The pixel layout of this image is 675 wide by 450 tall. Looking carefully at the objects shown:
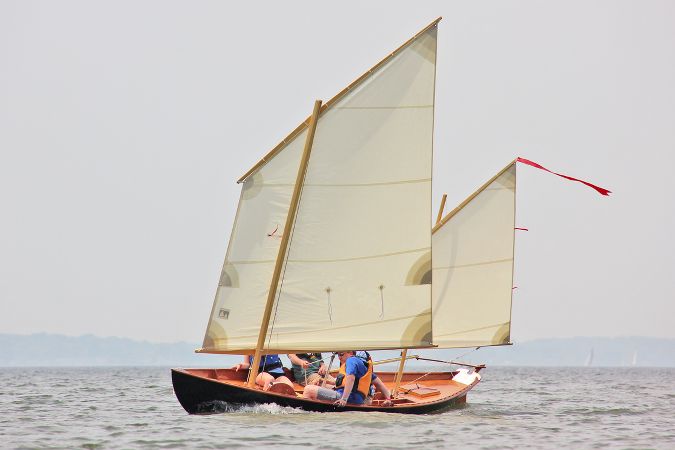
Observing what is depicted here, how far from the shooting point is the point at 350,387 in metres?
24.5

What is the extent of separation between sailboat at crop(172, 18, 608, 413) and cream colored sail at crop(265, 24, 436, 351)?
24 millimetres

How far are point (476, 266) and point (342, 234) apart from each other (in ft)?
31.9

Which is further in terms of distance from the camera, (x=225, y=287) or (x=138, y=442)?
(x=225, y=287)

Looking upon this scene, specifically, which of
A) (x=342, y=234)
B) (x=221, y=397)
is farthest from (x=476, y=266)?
(x=221, y=397)

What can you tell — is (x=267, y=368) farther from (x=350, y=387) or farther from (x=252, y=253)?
(x=350, y=387)

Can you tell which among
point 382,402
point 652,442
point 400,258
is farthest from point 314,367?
point 652,442

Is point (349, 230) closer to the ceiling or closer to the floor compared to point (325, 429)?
closer to the ceiling

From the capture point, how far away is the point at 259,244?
25.7 meters

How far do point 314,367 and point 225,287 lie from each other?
4.85 m

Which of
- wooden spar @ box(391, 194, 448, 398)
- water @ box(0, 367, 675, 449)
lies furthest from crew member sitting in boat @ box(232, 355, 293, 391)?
wooden spar @ box(391, 194, 448, 398)

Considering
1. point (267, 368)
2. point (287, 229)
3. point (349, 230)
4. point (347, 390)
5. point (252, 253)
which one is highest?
point (349, 230)

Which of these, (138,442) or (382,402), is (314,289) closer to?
(382,402)

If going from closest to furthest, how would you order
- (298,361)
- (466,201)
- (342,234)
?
(342,234)
(298,361)
(466,201)

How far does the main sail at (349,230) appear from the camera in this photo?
25.3 metres
